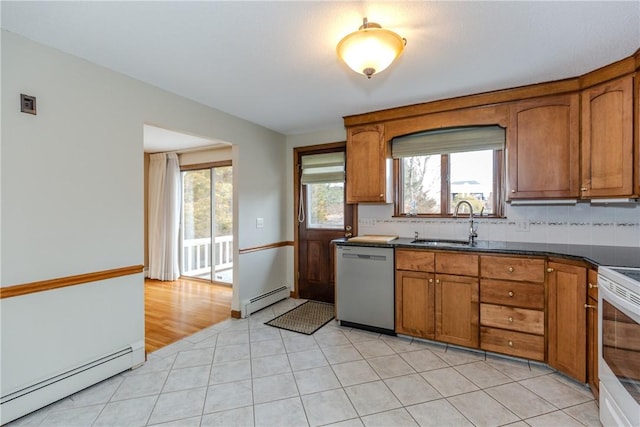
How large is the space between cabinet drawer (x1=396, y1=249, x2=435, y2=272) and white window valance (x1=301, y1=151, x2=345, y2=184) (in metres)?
1.45

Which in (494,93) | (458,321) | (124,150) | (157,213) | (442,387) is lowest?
(442,387)

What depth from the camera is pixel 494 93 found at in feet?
9.03

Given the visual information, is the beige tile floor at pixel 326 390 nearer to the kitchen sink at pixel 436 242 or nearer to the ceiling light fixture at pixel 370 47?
the kitchen sink at pixel 436 242

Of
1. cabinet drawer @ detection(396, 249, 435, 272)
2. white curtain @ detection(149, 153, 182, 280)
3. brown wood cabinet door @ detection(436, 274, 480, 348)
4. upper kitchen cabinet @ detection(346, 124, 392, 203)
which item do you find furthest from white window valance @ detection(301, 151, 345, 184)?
white curtain @ detection(149, 153, 182, 280)

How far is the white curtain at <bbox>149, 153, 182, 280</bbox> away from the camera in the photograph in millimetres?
5254

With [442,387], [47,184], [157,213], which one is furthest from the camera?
[157,213]

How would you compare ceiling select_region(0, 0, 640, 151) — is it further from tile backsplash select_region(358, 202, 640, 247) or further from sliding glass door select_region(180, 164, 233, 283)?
sliding glass door select_region(180, 164, 233, 283)

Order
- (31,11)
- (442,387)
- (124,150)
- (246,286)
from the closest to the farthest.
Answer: (31,11) < (442,387) < (124,150) < (246,286)

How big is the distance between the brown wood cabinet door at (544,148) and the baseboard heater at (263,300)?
9.91ft

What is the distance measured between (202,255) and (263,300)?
6.97 ft

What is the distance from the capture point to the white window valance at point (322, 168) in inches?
156

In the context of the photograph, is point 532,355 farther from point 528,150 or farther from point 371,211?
point 371,211

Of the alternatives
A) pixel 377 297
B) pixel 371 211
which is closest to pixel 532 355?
pixel 377 297

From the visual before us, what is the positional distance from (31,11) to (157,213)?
164 inches
